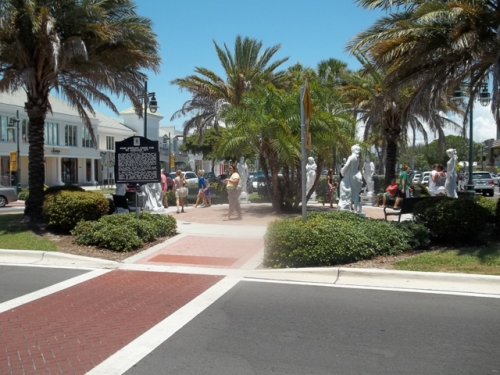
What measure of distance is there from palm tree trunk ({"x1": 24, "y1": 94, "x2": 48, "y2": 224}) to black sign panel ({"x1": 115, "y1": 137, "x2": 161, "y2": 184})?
2558 mm

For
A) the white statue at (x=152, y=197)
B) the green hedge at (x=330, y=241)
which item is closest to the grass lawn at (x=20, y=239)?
the green hedge at (x=330, y=241)

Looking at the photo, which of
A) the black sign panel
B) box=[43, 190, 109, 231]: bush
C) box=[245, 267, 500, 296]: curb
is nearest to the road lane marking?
box=[245, 267, 500, 296]: curb

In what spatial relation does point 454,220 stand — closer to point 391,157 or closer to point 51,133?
point 391,157

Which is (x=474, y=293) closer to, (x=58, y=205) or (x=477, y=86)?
(x=477, y=86)

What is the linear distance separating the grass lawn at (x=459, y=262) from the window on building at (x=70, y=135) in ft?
148

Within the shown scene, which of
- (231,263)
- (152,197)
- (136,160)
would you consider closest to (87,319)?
(231,263)

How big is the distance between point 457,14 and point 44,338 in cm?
952

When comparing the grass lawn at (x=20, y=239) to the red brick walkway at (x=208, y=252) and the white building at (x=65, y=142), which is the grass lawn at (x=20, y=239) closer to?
the red brick walkway at (x=208, y=252)

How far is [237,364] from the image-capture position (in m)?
4.95

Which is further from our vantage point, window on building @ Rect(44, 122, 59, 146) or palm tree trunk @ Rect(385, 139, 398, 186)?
window on building @ Rect(44, 122, 59, 146)

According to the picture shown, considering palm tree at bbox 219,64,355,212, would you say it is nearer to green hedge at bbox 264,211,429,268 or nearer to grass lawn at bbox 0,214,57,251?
green hedge at bbox 264,211,429,268

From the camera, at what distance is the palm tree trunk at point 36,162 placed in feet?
43.9

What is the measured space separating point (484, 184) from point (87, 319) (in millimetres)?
32329

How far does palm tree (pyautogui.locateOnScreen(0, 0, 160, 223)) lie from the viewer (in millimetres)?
11984
